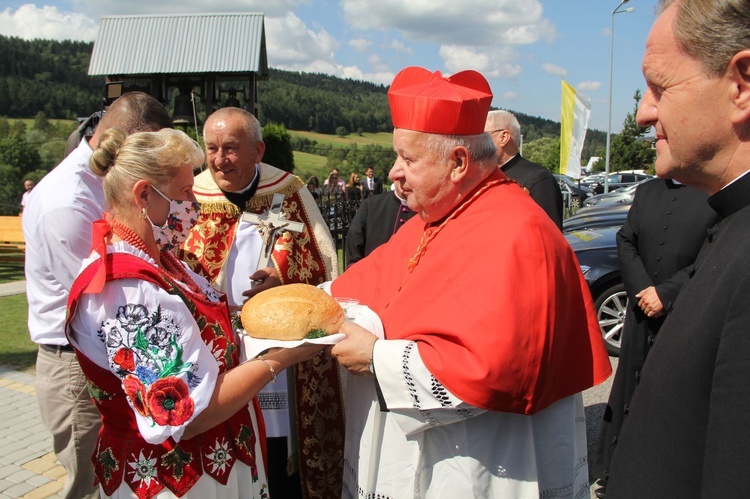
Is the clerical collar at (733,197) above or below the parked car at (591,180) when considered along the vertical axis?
below

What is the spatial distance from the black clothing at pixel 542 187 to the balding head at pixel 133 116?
8.53 feet

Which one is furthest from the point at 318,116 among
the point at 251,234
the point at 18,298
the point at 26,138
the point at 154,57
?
the point at 251,234

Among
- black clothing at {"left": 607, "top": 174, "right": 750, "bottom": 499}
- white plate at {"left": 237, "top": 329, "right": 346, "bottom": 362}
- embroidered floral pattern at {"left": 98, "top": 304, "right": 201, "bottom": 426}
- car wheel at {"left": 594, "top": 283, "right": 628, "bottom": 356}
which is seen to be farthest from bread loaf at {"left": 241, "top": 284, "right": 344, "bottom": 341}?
car wheel at {"left": 594, "top": 283, "right": 628, "bottom": 356}

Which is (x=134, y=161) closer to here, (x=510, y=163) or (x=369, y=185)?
(x=510, y=163)

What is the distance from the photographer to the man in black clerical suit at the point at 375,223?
4.38m

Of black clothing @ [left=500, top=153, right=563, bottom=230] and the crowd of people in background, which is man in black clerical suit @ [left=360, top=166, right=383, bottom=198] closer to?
black clothing @ [left=500, top=153, right=563, bottom=230]

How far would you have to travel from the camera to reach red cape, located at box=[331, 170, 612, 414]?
1.75m

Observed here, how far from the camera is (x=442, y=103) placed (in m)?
2.09

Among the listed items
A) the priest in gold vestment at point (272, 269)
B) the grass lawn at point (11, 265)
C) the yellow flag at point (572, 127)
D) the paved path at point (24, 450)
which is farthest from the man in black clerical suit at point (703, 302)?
the grass lawn at point (11, 265)

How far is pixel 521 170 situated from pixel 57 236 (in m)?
3.22

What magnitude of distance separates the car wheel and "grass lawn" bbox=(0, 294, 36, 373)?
19.7 feet

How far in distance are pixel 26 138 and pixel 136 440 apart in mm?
38140

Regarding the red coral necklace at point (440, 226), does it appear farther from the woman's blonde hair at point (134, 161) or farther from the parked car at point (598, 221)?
the parked car at point (598, 221)

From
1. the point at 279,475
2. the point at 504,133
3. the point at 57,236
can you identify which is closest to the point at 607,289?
the point at 504,133
